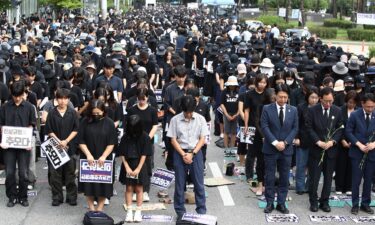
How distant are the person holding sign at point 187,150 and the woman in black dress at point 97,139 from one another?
840 millimetres

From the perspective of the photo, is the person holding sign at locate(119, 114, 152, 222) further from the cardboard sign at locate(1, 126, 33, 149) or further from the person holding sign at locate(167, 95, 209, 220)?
the cardboard sign at locate(1, 126, 33, 149)

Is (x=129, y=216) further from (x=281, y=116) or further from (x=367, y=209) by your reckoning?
(x=367, y=209)

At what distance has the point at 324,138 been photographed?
32.6 ft

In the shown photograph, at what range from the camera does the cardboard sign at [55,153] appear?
991 centimetres

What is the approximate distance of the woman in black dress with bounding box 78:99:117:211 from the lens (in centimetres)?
921

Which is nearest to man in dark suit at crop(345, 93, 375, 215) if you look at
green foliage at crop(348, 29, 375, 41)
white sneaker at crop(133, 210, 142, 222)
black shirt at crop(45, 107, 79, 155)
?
white sneaker at crop(133, 210, 142, 222)

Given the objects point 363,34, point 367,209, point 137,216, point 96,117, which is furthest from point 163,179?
point 363,34

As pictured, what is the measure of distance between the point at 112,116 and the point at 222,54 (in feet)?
23.6

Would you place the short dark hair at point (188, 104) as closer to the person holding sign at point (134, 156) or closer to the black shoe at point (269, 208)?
the person holding sign at point (134, 156)

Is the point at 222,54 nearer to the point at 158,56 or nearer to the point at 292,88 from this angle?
the point at 158,56

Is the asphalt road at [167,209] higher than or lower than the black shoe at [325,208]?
lower

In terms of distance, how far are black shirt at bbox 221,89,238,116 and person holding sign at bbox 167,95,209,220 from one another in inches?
158

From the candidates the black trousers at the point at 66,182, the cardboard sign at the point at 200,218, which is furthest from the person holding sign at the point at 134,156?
the black trousers at the point at 66,182

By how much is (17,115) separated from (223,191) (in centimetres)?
349
